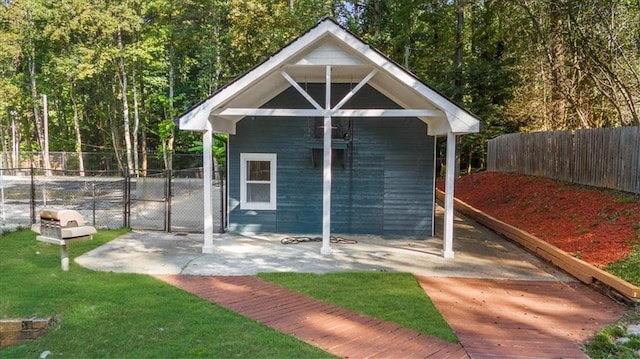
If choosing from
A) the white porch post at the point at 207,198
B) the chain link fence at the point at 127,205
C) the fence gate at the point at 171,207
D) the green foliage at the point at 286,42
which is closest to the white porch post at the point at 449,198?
the white porch post at the point at 207,198

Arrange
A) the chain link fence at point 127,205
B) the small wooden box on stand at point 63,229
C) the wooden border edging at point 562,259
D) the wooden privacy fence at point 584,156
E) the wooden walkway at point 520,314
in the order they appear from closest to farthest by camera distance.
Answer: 1. the wooden walkway at point 520,314
2. the wooden border edging at point 562,259
3. the small wooden box on stand at point 63,229
4. the wooden privacy fence at point 584,156
5. the chain link fence at point 127,205

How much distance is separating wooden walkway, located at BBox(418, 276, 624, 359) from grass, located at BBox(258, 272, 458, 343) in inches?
7.5

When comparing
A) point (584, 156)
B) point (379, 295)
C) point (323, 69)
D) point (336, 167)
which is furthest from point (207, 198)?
point (584, 156)

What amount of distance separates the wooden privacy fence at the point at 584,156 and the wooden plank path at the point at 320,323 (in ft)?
22.6

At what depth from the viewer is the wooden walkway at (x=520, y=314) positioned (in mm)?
4023

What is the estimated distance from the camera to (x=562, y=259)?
6887 millimetres

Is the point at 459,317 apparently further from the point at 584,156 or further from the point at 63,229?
the point at 584,156

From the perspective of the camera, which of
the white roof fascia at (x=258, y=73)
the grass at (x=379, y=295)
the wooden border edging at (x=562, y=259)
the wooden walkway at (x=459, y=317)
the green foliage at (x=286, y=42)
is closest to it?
the wooden walkway at (x=459, y=317)

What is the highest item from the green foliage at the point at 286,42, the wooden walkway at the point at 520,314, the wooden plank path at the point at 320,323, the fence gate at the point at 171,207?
the green foliage at the point at 286,42

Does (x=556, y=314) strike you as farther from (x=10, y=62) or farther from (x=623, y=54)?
(x=10, y=62)

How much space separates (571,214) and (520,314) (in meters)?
4.92

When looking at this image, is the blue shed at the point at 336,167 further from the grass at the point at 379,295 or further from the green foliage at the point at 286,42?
the green foliage at the point at 286,42

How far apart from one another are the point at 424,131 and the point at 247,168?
4.30 meters

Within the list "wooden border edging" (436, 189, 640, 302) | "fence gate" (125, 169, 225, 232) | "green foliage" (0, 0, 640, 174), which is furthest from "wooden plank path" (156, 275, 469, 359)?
"green foliage" (0, 0, 640, 174)
